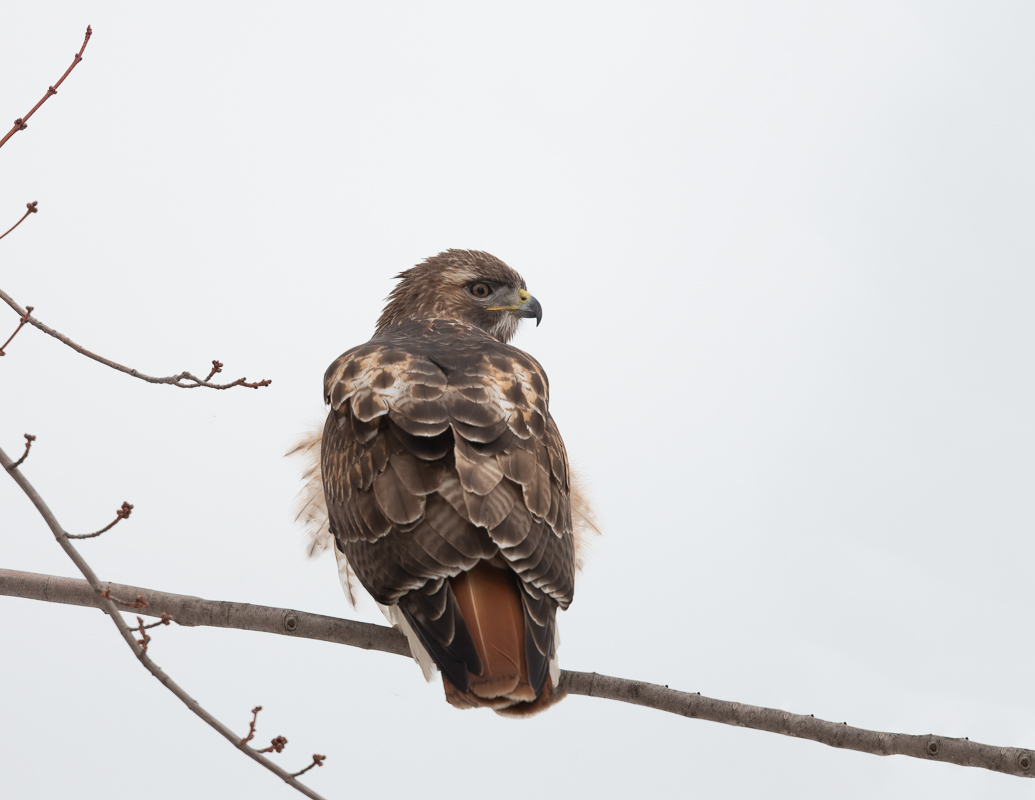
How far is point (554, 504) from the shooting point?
10.7 ft

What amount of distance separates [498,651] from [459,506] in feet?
1.52

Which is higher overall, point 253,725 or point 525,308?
point 525,308

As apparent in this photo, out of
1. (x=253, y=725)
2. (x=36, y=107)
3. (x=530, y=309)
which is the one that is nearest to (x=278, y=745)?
(x=253, y=725)

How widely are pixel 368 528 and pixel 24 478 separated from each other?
40.7 inches

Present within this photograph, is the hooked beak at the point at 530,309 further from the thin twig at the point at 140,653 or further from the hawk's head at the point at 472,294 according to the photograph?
the thin twig at the point at 140,653

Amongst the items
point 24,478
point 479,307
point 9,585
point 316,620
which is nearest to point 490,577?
point 316,620

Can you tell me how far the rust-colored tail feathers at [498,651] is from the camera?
2.77m

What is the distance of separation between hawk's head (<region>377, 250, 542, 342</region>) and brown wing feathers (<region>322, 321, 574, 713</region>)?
1.37 meters

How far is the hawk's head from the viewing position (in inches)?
194

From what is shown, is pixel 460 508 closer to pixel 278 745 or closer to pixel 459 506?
pixel 459 506

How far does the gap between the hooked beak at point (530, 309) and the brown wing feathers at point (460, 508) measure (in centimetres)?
137

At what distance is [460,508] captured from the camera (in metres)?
2.97

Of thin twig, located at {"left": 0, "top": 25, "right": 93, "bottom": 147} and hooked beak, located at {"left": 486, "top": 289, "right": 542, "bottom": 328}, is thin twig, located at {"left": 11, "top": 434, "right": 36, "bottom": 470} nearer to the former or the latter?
thin twig, located at {"left": 0, "top": 25, "right": 93, "bottom": 147}

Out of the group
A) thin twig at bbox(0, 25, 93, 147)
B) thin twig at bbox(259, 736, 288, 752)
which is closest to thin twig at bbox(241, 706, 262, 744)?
thin twig at bbox(259, 736, 288, 752)
